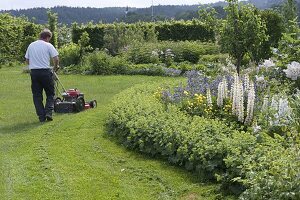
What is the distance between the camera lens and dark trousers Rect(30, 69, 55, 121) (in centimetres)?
1012

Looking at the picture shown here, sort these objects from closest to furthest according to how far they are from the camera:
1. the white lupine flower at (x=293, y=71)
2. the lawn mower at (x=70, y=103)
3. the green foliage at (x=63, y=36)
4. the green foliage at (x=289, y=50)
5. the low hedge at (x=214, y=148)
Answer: the low hedge at (x=214, y=148)
the white lupine flower at (x=293, y=71)
the green foliage at (x=289, y=50)
the lawn mower at (x=70, y=103)
the green foliage at (x=63, y=36)

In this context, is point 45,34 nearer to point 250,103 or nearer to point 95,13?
point 250,103

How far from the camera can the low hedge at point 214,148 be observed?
4.61 meters

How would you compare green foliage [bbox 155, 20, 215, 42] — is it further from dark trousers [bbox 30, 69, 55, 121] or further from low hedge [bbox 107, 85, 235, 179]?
low hedge [bbox 107, 85, 235, 179]

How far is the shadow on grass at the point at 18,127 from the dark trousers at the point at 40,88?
0.30 metres

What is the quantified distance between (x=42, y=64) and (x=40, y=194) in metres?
4.48

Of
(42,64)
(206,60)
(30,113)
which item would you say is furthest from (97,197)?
(206,60)

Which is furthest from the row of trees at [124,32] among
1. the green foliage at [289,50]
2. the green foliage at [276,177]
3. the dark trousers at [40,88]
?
the green foliage at [276,177]

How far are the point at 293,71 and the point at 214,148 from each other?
3.17 meters

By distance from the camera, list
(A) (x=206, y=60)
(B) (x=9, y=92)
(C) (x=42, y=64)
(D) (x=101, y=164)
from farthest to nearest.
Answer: (A) (x=206, y=60) < (B) (x=9, y=92) < (C) (x=42, y=64) < (D) (x=101, y=164)

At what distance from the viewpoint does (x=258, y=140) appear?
617 centimetres

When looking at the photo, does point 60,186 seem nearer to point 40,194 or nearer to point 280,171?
point 40,194

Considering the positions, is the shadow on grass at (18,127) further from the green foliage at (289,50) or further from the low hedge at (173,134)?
the green foliage at (289,50)

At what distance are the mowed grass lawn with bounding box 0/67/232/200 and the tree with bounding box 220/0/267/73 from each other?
2.99 meters
